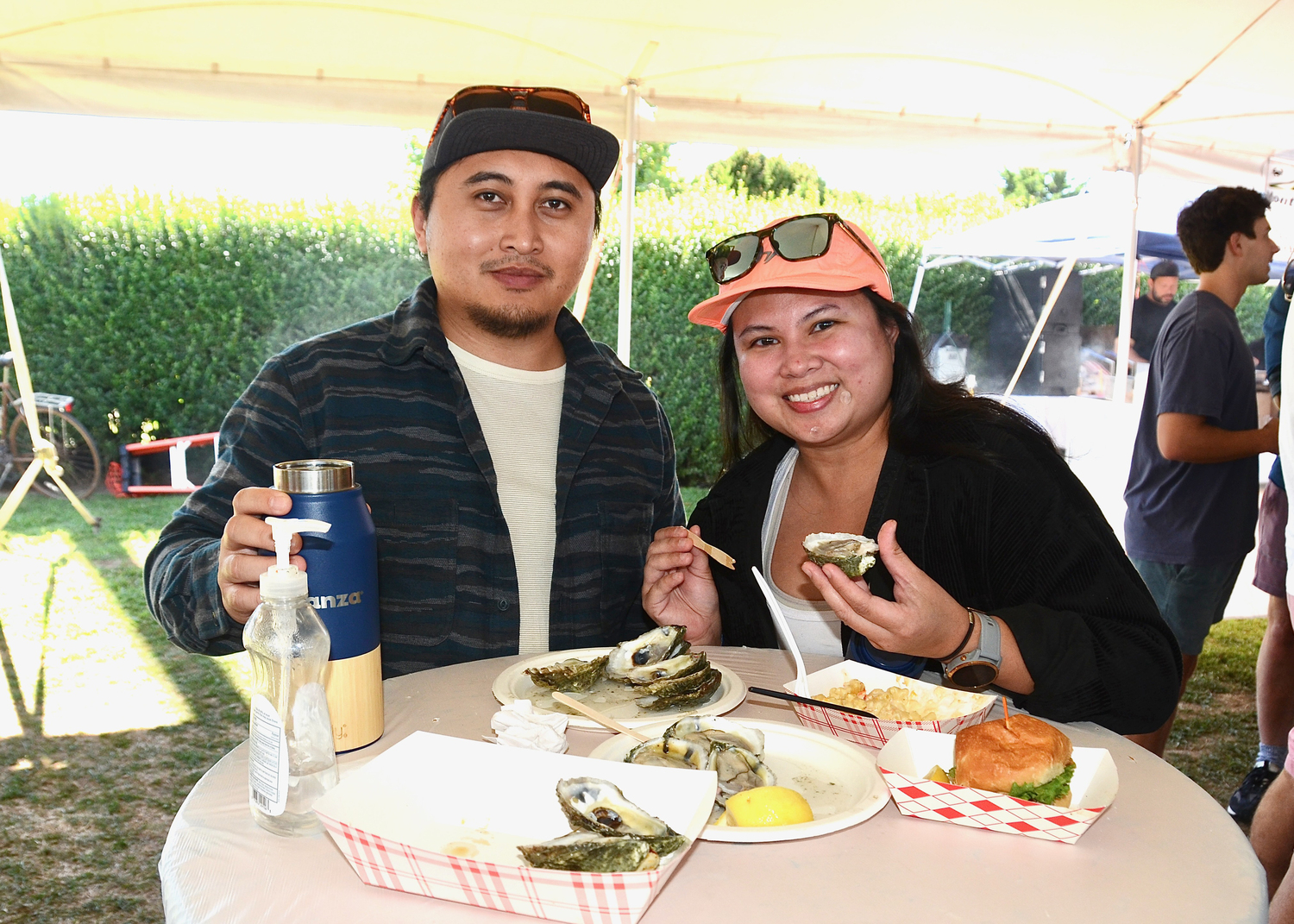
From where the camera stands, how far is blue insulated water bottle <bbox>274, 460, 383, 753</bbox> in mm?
1307

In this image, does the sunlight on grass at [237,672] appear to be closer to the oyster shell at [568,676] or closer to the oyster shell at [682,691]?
the oyster shell at [568,676]

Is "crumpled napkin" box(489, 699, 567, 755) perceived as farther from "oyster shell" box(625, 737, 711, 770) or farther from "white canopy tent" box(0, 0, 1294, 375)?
"white canopy tent" box(0, 0, 1294, 375)

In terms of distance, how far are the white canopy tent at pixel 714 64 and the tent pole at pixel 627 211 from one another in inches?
0.8

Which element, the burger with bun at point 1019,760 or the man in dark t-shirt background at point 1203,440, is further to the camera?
the man in dark t-shirt background at point 1203,440

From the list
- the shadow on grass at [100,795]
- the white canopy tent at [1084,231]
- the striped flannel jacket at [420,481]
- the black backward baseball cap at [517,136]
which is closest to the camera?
the striped flannel jacket at [420,481]

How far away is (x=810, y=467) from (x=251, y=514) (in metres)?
1.43

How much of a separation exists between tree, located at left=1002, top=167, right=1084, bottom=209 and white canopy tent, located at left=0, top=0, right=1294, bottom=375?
71.8ft

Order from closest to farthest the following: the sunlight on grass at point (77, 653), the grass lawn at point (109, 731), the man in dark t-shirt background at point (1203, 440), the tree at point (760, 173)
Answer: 1. the grass lawn at point (109, 731)
2. the man in dark t-shirt background at point (1203, 440)
3. the sunlight on grass at point (77, 653)
4. the tree at point (760, 173)

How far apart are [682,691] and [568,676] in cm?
24

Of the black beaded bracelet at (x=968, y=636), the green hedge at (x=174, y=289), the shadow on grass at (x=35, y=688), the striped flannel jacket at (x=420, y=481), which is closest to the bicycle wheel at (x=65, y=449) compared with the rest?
the green hedge at (x=174, y=289)

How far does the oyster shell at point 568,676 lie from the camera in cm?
178

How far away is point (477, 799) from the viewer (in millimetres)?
1189

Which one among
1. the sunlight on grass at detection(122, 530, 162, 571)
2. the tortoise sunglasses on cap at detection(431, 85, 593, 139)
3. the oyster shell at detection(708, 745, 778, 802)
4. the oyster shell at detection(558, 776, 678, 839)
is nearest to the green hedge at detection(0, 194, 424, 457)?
the sunlight on grass at detection(122, 530, 162, 571)

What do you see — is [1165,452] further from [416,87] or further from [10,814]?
[10,814]
